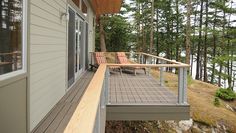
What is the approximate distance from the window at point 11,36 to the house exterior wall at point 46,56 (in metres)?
0.39

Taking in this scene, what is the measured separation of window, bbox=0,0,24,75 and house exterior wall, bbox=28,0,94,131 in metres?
0.39

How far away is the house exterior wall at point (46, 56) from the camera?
4.25 m

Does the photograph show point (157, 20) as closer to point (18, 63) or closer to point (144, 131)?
point (144, 131)

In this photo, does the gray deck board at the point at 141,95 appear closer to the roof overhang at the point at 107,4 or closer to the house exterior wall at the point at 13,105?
the house exterior wall at the point at 13,105

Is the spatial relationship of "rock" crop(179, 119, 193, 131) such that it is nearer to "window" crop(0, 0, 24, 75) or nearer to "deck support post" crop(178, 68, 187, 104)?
"deck support post" crop(178, 68, 187, 104)

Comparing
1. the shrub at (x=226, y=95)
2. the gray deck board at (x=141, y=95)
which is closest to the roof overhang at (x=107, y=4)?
the gray deck board at (x=141, y=95)

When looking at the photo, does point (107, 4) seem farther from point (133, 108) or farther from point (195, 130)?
point (133, 108)

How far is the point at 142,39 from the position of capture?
30.8 meters

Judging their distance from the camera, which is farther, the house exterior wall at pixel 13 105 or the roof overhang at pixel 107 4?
the roof overhang at pixel 107 4

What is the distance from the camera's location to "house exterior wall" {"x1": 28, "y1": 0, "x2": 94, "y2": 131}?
167 inches

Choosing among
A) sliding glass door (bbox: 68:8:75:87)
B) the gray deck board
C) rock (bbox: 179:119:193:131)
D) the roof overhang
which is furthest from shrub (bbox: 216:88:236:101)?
sliding glass door (bbox: 68:8:75:87)

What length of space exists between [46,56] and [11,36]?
1.77 m

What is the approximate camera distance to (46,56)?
517cm

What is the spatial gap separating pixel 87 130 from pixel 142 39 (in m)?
29.7
